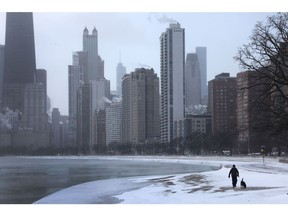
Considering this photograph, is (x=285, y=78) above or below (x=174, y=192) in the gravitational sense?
above

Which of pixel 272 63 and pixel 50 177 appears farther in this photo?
pixel 50 177

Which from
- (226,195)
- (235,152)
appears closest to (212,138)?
(235,152)

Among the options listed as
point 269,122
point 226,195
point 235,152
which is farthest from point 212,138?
point 226,195

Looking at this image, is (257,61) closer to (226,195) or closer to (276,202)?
(226,195)

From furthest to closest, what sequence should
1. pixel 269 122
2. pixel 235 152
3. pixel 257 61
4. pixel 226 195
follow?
1. pixel 235 152
2. pixel 269 122
3. pixel 257 61
4. pixel 226 195

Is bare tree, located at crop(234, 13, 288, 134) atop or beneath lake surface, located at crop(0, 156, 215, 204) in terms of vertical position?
atop

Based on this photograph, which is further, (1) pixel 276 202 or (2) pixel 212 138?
(2) pixel 212 138

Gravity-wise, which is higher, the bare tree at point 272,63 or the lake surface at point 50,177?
the bare tree at point 272,63

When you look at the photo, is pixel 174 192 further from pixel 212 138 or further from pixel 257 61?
pixel 212 138
